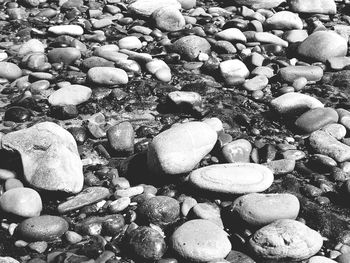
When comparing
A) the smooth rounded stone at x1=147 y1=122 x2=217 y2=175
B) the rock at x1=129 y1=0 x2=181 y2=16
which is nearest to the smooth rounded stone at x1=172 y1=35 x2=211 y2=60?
the rock at x1=129 y1=0 x2=181 y2=16

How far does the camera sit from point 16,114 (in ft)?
15.4

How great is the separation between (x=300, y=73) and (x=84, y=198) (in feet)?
8.42

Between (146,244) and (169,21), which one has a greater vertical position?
(146,244)

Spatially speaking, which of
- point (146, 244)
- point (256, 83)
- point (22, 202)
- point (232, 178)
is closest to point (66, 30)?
point (256, 83)

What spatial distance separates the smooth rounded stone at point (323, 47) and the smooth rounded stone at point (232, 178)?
2.23m

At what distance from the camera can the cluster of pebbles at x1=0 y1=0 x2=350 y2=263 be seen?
347 cm

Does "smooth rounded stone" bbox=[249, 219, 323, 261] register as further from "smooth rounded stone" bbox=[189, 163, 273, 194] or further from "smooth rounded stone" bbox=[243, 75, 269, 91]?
"smooth rounded stone" bbox=[243, 75, 269, 91]

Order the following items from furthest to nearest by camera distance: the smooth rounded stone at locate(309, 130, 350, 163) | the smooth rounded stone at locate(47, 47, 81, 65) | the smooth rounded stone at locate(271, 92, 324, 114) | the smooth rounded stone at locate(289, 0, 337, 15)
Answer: the smooth rounded stone at locate(289, 0, 337, 15) → the smooth rounded stone at locate(47, 47, 81, 65) → the smooth rounded stone at locate(271, 92, 324, 114) → the smooth rounded stone at locate(309, 130, 350, 163)

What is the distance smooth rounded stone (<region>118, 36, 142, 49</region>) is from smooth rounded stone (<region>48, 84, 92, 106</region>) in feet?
3.47

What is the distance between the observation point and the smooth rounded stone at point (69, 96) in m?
4.91

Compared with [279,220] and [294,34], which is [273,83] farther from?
[279,220]

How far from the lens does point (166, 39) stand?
6145 millimetres

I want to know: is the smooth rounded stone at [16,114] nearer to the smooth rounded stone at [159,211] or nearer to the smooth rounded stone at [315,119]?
the smooth rounded stone at [159,211]

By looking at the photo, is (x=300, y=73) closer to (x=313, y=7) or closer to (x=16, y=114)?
(x=313, y=7)
